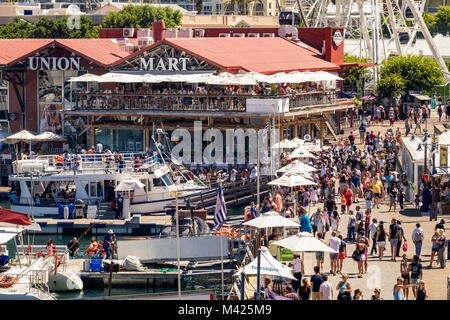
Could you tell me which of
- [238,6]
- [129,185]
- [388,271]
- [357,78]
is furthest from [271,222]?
[238,6]

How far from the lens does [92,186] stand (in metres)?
49.8

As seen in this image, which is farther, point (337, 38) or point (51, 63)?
point (337, 38)

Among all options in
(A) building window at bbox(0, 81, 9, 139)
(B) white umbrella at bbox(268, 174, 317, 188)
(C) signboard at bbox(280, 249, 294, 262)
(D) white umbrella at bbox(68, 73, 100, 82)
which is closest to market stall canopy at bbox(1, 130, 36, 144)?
(D) white umbrella at bbox(68, 73, 100, 82)

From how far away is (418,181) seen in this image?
45.4 meters

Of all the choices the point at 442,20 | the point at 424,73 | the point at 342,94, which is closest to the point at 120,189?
the point at 342,94

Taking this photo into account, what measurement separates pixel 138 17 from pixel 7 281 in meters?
88.6

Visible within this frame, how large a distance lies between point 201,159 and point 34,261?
73.3 ft

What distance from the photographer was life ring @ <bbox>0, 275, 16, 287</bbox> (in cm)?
3406

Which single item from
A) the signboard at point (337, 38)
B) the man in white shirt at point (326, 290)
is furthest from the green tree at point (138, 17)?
the man in white shirt at point (326, 290)

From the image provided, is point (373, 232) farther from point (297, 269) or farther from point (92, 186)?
point (92, 186)

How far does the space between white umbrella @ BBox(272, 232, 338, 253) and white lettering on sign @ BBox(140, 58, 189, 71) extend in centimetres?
3279

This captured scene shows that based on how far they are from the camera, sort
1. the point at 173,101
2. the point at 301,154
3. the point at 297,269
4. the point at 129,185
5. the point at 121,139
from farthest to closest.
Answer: the point at 121,139 < the point at 173,101 < the point at 301,154 < the point at 129,185 < the point at 297,269

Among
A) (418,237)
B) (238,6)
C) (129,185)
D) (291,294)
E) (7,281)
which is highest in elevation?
(238,6)

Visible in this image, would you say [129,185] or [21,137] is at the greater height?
[21,137]
